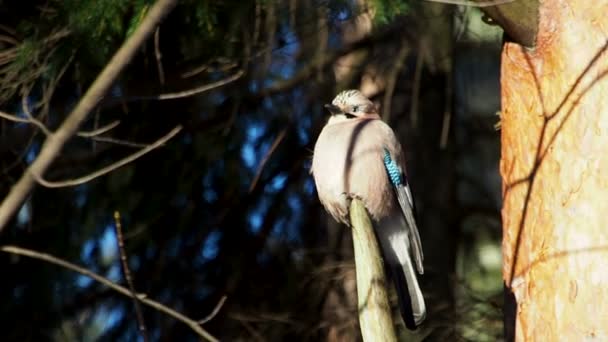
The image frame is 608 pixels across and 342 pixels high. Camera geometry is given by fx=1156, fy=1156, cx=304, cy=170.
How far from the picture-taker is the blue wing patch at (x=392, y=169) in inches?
197

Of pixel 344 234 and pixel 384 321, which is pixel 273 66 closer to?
pixel 344 234

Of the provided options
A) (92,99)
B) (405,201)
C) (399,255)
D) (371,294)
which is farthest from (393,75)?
(371,294)

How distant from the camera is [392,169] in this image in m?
5.03

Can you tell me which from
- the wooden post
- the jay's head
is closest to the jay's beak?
the jay's head

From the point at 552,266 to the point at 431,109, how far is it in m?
2.67

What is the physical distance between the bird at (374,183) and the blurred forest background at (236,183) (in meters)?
0.66

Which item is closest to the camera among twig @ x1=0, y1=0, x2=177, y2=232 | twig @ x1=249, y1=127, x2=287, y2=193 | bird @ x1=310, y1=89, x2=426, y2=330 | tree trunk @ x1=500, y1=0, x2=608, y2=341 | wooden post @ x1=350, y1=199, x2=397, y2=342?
wooden post @ x1=350, y1=199, x2=397, y2=342

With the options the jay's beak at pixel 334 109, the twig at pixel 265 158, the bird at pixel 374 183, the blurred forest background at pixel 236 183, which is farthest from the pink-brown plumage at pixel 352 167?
the twig at pixel 265 158

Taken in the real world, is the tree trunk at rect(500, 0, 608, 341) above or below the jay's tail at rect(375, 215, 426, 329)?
above

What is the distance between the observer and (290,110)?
647cm

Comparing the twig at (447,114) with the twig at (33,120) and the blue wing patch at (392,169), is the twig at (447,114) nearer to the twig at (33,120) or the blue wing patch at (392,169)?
the blue wing patch at (392,169)

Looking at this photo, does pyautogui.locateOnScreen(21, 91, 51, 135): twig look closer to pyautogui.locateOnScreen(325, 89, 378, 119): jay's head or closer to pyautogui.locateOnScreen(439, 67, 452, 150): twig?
pyautogui.locateOnScreen(325, 89, 378, 119): jay's head

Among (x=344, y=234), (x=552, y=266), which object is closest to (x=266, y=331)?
(x=344, y=234)

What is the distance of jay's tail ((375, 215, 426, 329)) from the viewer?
4.91m
